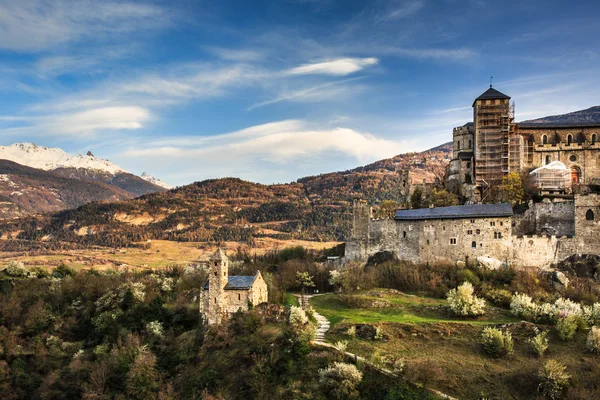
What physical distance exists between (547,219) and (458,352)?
23.8 meters

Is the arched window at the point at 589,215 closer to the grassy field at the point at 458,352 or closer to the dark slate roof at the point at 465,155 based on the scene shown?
the grassy field at the point at 458,352

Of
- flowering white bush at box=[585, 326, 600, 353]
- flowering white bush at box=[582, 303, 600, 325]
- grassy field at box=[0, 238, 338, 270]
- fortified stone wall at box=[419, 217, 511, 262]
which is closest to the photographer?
flowering white bush at box=[585, 326, 600, 353]

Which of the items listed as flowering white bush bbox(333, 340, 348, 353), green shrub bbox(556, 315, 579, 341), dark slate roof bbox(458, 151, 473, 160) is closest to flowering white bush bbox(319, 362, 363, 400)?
flowering white bush bbox(333, 340, 348, 353)

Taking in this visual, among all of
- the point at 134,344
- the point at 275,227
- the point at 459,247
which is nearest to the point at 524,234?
the point at 459,247

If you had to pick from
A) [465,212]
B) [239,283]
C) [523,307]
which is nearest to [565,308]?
[523,307]

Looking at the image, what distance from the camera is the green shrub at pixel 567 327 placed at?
32906 mm

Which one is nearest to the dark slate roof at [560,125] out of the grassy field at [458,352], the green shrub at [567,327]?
the grassy field at [458,352]

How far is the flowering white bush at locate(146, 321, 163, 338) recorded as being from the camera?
145ft

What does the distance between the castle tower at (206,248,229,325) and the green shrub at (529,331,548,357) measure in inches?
896

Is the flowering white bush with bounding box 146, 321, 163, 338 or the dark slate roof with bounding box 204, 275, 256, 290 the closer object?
the dark slate roof with bounding box 204, 275, 256, 290

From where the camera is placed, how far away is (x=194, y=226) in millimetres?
158625

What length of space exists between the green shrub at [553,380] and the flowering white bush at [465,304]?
1006 centimetres

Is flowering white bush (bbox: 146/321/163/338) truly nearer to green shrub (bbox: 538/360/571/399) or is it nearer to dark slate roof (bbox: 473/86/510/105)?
green shrub (bbox: 538/360/571/399)

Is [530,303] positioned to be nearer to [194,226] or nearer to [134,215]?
[194,226]
